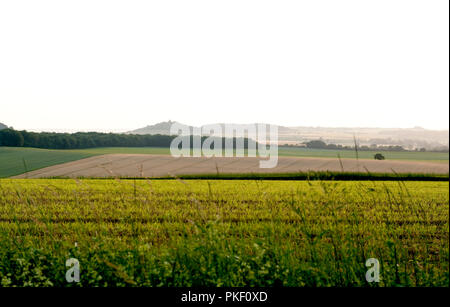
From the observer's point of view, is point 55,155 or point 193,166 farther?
point 55,155

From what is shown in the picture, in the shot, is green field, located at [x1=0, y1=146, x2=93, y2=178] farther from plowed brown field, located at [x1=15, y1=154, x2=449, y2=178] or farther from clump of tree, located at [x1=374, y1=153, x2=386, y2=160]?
clump of tree, located at [x1=374, y1=153, x2=386, y2=160]

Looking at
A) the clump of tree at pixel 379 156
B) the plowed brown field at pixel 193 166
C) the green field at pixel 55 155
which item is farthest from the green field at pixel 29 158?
the clump of tree at pixel 379 156

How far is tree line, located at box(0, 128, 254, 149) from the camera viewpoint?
43344mm

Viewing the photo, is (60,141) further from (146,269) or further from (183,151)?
(146,269)

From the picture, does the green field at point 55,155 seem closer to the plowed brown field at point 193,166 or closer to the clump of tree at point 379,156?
the clump of tree at point 379,156

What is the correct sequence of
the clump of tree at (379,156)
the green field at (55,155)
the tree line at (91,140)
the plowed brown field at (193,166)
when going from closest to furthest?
the plowed brown field at (193,166), the green field at (55,155), the tree line at (91,140), the clump of tree at (379,156)

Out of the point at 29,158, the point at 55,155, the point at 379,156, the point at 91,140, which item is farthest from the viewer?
the point at 91,140

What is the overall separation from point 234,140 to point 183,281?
1739 inches

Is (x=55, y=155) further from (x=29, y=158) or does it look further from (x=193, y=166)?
(x=193, y=166)

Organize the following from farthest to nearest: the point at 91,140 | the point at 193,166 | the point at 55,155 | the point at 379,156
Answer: the point at 91,140 → the point at 379,156 → the point at 55,155 → the point at 193,166

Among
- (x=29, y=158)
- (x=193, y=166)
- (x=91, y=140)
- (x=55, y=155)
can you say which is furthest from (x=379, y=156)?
(x=29, y=158)

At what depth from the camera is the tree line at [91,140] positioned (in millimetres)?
43344

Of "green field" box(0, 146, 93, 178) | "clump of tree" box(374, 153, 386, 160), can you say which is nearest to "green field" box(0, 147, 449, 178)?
"green field" box(0, 146, 93, 178)

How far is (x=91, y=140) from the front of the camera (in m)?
50.1
